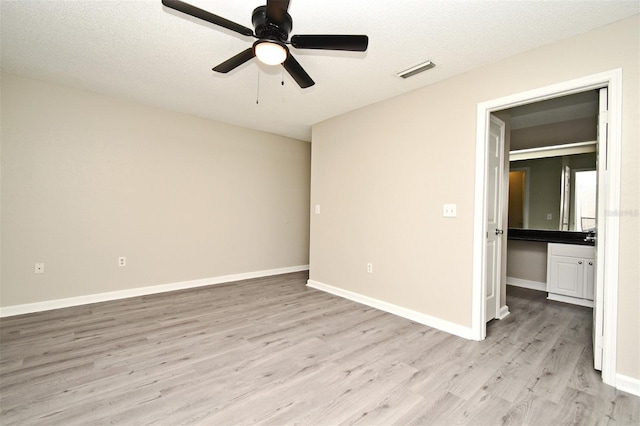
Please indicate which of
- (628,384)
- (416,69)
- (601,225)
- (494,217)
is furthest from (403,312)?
(416,69)

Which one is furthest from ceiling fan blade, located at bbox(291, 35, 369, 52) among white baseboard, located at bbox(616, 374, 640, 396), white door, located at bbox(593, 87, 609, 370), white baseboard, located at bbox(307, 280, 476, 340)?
white baseboard, located at bbox(616, 374, 640, 396)

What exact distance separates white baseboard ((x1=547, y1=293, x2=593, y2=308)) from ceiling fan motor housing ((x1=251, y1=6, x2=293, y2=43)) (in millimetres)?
4656

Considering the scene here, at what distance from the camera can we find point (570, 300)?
377cm

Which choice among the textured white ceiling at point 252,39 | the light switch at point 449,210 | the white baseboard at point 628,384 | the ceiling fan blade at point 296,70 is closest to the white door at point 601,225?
the white baseboard at point 628,384

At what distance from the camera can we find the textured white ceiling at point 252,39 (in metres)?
1.93

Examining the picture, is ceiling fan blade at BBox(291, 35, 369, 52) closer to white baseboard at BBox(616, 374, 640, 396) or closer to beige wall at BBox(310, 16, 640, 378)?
beige wall at BBox(310, 16, 640, 378)

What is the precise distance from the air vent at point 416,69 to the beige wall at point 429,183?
348 millimetres

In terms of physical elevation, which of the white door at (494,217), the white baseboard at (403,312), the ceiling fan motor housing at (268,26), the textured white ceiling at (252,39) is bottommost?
the white baseboard at (403,312)

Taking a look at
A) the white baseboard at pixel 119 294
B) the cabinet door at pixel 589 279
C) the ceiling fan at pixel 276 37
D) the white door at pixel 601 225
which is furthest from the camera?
the cabinet door at pixel 589 279

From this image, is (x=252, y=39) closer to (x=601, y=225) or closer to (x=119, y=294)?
(x=601, y=225)

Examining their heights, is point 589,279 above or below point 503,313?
above

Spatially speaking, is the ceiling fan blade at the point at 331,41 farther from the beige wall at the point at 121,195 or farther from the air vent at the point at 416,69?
the beige wall at the point at 121,195

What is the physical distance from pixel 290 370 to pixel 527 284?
14.1 feet

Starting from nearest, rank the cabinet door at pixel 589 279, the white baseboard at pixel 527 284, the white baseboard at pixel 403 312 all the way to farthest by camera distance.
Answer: the white baseboard at pixel 403 312 → the cabinet door at pixel 589 279 → the white baseboard at pixel 527 284
